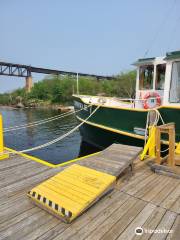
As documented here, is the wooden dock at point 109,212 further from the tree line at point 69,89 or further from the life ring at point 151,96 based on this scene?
the tree line at point 69,89

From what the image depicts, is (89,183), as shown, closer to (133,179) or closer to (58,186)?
(58,186)

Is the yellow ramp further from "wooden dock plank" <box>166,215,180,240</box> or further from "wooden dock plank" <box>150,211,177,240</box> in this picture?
"wooden dock plank" <box>166,215,180,240</box>

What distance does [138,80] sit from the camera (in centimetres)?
983

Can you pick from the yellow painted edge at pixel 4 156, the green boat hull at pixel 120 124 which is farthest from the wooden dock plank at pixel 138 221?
the yellow painted edge at pixel 4 156

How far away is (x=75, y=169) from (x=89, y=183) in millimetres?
709

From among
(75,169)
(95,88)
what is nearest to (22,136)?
(75,169)

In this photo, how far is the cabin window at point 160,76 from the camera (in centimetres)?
891

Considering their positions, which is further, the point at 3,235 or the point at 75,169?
the point at 75,169

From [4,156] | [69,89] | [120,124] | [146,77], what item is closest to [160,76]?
[146,77]

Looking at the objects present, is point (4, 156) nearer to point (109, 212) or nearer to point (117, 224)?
point (109, 212)

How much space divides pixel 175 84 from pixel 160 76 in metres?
1.24

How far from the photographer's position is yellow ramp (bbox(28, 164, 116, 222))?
11.5ft

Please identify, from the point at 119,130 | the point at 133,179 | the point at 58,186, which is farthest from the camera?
the point at 119,130

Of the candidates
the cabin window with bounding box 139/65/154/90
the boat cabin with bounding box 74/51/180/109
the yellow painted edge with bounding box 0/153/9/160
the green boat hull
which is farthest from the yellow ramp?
the cabin window with bounding box 139/65/154/90
